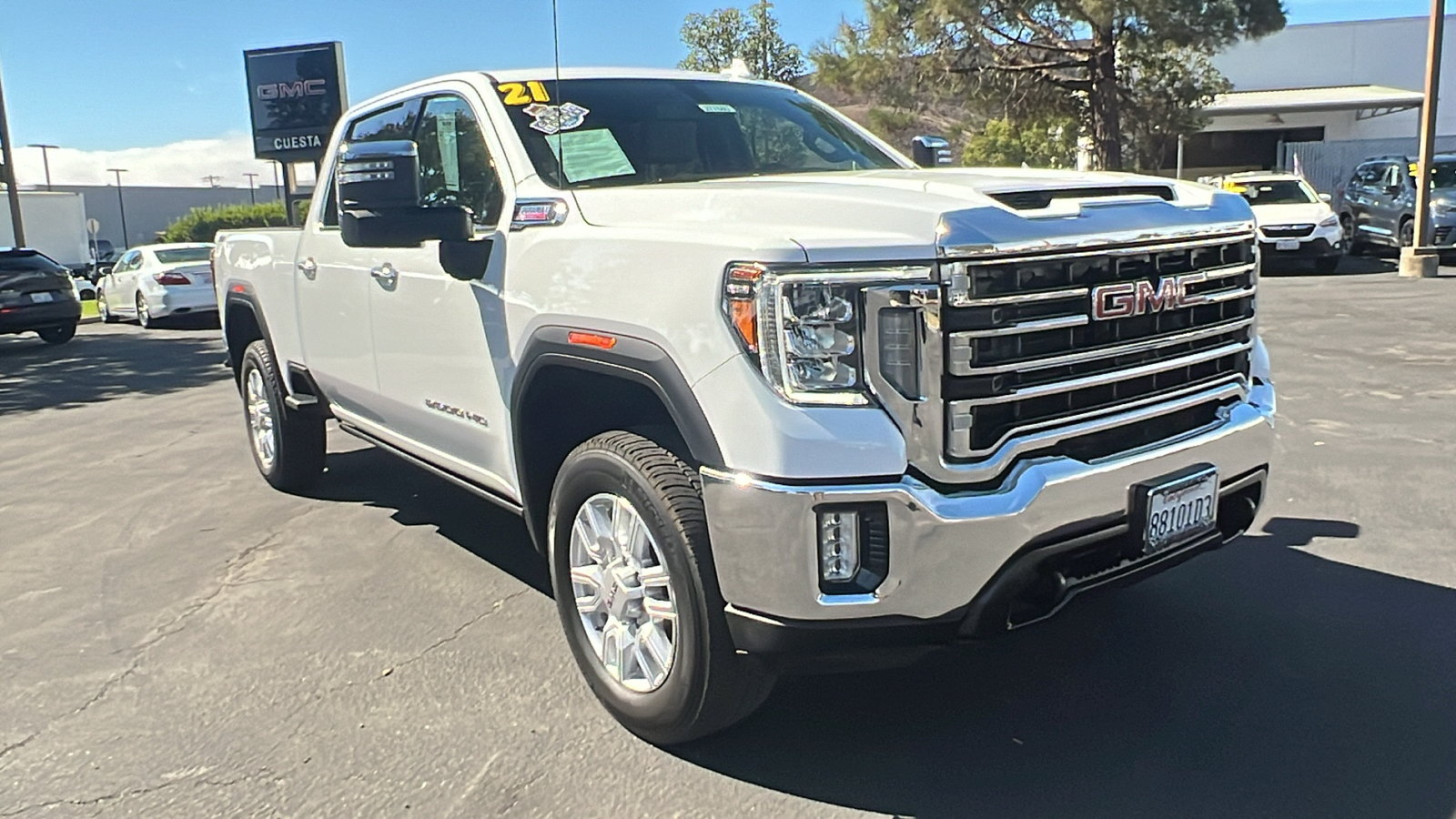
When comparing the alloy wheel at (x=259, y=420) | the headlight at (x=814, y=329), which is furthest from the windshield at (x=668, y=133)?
the alloy wheel at (x=259, y=420)

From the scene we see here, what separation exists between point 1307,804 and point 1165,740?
1.35 ft

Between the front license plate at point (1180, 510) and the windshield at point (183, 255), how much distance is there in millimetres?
18526

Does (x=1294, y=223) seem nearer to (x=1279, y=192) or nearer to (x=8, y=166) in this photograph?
(x=1279, y=192)

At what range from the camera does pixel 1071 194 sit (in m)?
3.13

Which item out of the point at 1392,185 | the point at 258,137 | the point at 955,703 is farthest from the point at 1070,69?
the point at 955,703

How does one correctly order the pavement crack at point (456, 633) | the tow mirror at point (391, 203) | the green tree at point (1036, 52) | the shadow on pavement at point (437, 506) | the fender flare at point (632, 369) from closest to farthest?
the fender flare at point (632, 369) < the tow mirror at point (391, 203) < the pavement crack at point (456, 633) < the shadow on pavement at point (437, 506) < the green tree at point (1036, 52)

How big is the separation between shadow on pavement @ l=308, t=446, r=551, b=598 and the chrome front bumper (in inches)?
78.5

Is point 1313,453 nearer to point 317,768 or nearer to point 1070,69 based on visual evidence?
point 317,768

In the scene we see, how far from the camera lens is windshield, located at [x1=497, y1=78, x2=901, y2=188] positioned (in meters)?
4.01

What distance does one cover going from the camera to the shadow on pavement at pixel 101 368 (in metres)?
11.2

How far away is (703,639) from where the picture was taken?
299 centimetres

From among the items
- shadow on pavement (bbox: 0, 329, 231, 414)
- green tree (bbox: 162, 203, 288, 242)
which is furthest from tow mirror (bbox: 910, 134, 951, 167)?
green tree (bbox: 162, 203, 288, 242)

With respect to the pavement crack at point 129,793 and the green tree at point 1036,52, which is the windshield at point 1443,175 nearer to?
the green tree at point 1036,52

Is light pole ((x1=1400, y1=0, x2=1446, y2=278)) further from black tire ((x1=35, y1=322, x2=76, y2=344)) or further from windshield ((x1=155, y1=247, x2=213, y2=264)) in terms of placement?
black tire ((x1=35, y1=322, x2=76, y2=344))
